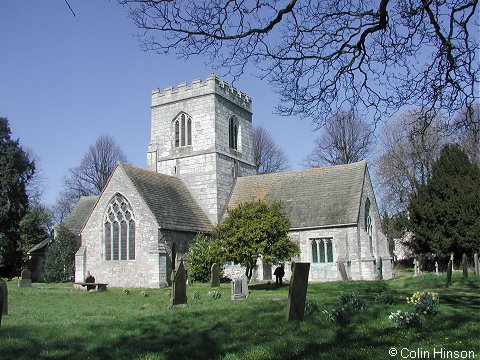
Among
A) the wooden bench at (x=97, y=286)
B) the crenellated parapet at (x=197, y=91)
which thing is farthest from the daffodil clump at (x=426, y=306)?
the crenellated parapet at (x=197, y=91)

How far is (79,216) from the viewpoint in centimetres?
3934

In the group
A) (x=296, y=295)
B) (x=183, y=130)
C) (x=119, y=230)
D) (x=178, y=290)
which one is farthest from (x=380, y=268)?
(x=296, y=295)

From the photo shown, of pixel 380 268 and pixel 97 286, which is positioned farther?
pixel 380 268

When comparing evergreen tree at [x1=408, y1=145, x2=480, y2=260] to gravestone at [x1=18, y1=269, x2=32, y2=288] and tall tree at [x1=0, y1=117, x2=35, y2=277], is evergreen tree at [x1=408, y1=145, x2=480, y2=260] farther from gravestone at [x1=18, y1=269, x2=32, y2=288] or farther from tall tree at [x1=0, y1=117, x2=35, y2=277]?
tall tree at [x1=0, y1=117, x2=35, y2=277]

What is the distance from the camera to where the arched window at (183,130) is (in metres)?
34.1

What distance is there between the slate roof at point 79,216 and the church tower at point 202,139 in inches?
318

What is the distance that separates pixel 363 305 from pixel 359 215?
17.4m

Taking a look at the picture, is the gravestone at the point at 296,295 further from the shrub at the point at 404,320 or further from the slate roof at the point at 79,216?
the slate roof at the point at 79,216

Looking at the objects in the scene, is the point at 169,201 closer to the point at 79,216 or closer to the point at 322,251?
the point at 322,251

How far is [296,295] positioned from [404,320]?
213cm

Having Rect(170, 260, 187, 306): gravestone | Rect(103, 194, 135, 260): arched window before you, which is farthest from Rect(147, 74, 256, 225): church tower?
Rect(170, 260, 187, 306): gravestone

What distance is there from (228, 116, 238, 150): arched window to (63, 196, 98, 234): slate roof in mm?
11840

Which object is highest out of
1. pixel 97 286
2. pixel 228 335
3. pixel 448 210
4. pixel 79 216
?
pixel 79 216

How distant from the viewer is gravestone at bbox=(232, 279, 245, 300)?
53.3ft
